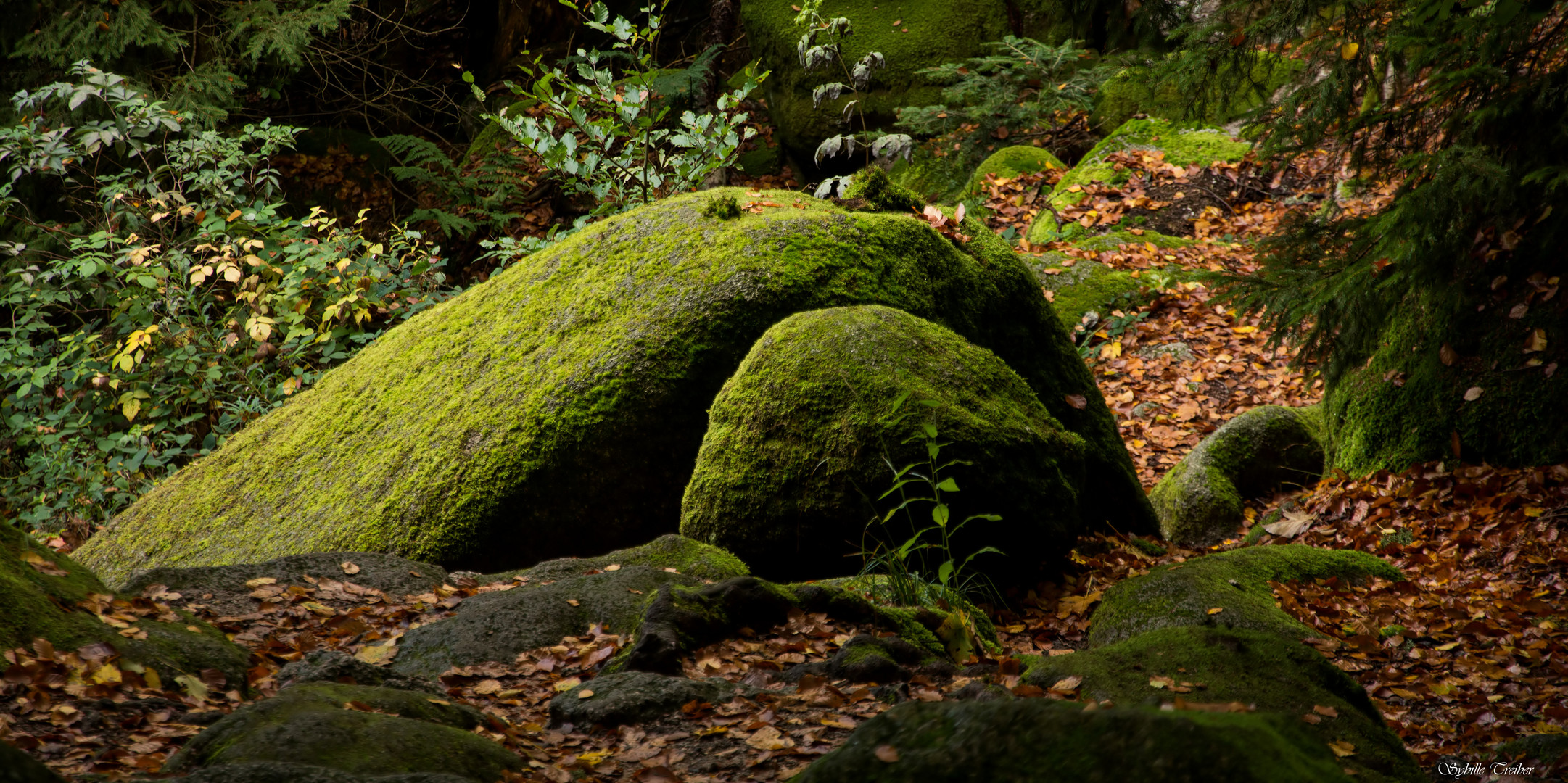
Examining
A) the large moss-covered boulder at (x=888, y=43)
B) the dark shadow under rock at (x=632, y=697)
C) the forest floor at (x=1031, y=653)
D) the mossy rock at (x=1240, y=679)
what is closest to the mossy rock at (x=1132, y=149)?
the large moss-covered boulder at (x=888, y=43)

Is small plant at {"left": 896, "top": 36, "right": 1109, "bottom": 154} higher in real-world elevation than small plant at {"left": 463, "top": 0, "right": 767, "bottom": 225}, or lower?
higher

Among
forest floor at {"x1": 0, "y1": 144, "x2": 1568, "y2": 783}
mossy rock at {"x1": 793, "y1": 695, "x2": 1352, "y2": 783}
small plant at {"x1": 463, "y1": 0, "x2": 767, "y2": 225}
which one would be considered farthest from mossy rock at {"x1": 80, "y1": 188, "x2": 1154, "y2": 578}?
mossy rock at {"x1": 793, "y1": 695, "x2": 1352, "y2": 783}

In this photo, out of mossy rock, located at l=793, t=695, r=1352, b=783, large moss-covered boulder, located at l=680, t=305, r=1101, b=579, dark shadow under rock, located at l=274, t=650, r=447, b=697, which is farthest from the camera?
large moss-covered boulder, located at l=680, t=305, r=1101, b=579

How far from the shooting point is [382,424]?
18.7 feet

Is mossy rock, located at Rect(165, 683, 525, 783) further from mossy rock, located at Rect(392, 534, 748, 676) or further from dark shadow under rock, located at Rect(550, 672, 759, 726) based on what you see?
mossy rock, located at Rect(392, 534, 748, 676)

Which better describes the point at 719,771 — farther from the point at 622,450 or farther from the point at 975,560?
the point at 622,450

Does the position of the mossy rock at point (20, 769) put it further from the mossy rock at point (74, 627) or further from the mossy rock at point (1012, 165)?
the mossy rock at point (1012, 165)

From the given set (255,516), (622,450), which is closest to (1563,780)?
(622,450)

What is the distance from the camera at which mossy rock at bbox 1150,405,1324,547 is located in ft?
20.6

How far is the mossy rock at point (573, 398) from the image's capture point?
5.00m

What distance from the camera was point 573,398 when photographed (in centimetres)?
503

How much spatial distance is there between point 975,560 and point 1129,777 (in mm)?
3182

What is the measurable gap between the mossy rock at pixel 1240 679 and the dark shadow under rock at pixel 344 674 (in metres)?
1.95

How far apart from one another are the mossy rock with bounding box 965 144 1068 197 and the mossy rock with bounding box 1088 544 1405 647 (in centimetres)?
781
